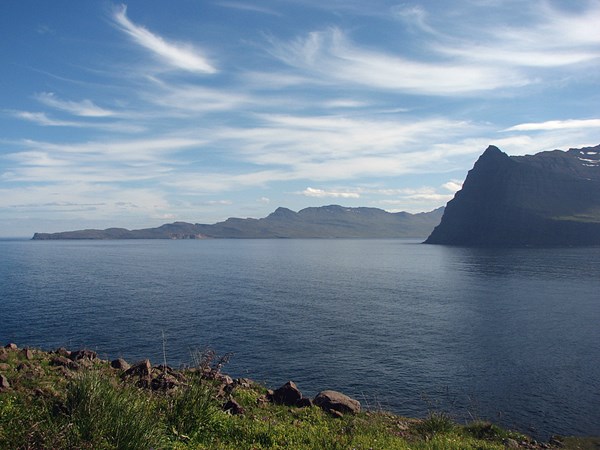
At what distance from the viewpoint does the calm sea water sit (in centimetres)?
3597

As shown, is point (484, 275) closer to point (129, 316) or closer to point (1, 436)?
point (129, 316)

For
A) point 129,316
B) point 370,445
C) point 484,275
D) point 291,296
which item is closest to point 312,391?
point 370,445

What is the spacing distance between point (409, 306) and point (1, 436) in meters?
69.0

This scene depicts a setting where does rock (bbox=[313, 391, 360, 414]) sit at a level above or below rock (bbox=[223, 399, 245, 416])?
below

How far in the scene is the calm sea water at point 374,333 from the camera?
36.0 meters

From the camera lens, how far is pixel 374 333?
5462cm

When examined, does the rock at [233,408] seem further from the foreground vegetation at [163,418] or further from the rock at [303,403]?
the rock at [303,403]

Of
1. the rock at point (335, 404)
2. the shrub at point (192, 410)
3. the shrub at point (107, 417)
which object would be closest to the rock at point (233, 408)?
the shrub at point (192, 410)

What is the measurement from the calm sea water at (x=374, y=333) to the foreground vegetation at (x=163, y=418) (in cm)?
1119

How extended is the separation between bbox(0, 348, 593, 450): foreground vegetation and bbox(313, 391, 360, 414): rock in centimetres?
58

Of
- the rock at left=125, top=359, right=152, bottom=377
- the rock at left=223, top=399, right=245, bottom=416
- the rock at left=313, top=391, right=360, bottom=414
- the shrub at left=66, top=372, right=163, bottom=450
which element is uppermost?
the shrub at left=66, top=372, right=163, bottom=450

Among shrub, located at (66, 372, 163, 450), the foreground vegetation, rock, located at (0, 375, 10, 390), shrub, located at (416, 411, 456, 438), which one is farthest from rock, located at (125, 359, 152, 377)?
shrub, located at (416, 411, 456, 438)

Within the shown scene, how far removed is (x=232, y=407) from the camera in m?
19.0

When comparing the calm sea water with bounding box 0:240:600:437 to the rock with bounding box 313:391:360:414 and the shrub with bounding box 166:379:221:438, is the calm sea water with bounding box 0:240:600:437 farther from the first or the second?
the shrub with bounding box 166:379:221:438
